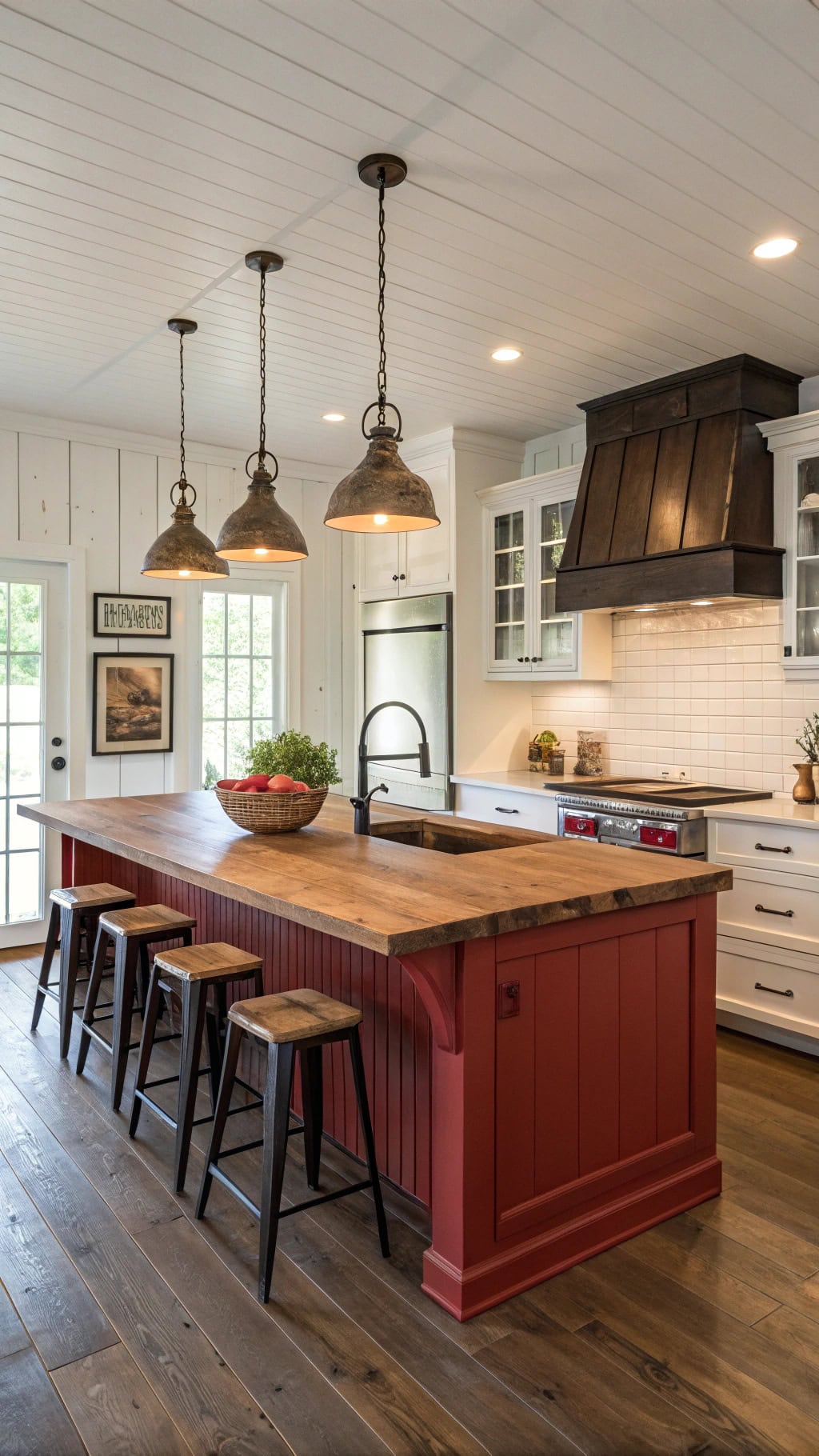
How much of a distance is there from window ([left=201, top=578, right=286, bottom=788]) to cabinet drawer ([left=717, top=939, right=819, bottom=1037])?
3.01 metres

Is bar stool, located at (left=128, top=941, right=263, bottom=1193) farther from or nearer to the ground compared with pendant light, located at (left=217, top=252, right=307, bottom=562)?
nearer to the ground

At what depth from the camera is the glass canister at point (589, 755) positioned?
5047 millimetres

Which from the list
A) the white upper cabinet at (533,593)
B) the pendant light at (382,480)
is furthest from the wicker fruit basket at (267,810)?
the white upper cabinet at (533,593)

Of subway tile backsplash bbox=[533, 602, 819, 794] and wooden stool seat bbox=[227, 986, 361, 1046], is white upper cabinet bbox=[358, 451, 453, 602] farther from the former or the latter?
wooden stool seat bbox=[227, 986, 361, 1046]

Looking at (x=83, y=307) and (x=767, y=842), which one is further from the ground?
(x=83, y=307)

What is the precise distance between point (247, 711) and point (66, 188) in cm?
330

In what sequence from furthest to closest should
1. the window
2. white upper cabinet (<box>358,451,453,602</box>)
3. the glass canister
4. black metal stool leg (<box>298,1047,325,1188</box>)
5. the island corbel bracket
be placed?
the window
white upper cabinet (<box>358,451,453,602</box>)
the glass canister
black metal stool leg (<box>298,1047,325,1188</box>)
the island corbel bracket

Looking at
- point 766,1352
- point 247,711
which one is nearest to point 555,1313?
point 766,1352

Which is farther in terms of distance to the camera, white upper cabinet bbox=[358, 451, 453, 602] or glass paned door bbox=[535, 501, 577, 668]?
white upper cabinet bbox=[358, 451, 453, 602]

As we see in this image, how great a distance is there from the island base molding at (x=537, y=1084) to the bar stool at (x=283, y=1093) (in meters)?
0.15

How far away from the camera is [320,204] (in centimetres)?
280

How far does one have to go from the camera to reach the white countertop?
3.52 metres

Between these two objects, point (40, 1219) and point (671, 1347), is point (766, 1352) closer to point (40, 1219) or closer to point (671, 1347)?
point (671, 1347)

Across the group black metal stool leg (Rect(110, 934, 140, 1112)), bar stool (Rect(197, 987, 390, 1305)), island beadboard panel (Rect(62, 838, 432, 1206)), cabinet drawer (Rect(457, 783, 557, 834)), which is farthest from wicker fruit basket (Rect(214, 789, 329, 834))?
cabinet drawer (Rect(457, 783, 557, 834))
